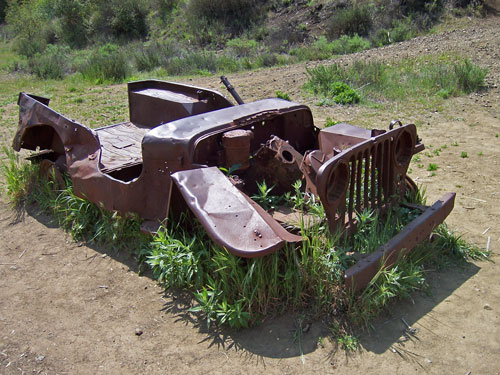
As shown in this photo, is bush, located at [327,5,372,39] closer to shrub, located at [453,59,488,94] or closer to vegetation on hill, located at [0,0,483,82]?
vegetation on hill, located at [0,0,483,82]

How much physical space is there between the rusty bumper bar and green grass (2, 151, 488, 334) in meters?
0.08

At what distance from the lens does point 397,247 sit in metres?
3.41

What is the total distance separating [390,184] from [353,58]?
8.10m

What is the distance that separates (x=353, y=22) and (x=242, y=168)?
574 inches

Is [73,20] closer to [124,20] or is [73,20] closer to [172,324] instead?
[124,20]

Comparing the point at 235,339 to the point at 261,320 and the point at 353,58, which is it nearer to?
the point at 261,320

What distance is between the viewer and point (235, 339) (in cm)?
323

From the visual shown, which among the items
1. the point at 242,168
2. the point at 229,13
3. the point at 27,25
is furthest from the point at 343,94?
the point at 27,25

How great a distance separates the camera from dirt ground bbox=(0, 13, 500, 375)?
3016mm

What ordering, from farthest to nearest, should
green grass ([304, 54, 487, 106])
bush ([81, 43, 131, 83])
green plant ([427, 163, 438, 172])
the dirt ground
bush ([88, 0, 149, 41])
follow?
bush ([88, 0, 149, 41]), bush ([81, 43, 131, 83]), green grass ([304, 54, 487, 106]), green plant ([427, 163, 438, 172]), the dirt ground

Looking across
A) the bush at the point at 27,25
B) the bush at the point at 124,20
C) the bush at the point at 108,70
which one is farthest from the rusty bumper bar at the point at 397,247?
the bush at the point at 27,25

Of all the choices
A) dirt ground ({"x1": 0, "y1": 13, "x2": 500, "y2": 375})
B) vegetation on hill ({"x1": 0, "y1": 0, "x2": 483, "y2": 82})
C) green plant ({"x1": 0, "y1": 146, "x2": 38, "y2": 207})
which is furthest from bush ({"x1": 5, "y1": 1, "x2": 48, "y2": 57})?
dirt ground ({"x1": 0, "y1": 13, "x2": 500, "y2": 375})

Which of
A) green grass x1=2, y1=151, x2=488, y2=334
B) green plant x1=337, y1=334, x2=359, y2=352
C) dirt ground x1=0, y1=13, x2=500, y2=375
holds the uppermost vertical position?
green grass x1=2, y1=151, x2=488, y2=334

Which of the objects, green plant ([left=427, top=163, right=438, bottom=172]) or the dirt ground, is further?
green plant ([left=427, top=163, right=438, bottom=172])
